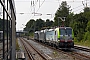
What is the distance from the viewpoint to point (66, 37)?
28.8 m

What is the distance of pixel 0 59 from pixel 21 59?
1235 cm

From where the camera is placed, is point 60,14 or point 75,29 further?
point 60,14

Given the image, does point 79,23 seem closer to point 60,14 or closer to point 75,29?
point 75,29

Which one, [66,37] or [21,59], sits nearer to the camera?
[21,59]

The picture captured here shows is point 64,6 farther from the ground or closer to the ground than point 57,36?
farther from the ground

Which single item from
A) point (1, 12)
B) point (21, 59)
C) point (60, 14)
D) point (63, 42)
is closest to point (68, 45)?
point (63, 42)

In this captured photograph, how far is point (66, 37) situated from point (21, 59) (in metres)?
13.0

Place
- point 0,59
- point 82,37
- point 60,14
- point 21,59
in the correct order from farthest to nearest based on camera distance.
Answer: point 60,14 → point 82,37 → point 21,59 → point 0,59

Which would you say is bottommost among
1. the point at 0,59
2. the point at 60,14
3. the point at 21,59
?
the point at 21,59

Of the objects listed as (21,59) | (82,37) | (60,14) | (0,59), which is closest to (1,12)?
(0,59)

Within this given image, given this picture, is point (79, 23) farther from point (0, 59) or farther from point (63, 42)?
point (0, 59)

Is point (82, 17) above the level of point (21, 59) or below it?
above

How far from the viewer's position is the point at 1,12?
448 cm

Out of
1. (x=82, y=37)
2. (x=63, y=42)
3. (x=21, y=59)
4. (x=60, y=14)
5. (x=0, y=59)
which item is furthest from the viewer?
(x=60, y=14)
